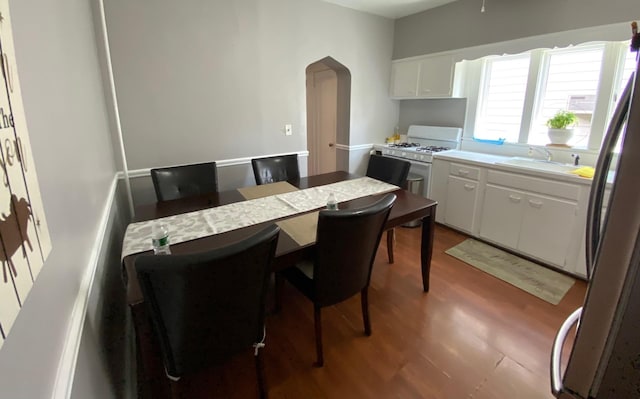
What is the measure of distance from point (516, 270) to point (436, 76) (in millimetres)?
2375

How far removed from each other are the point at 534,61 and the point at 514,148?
2.90ft

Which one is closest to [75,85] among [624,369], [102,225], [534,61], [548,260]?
[102,225]

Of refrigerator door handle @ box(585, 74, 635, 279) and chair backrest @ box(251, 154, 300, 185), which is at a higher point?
refrigerator door handle @ box(585, 74, 635, 279)

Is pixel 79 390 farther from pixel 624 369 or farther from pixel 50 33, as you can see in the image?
pixel 624 369

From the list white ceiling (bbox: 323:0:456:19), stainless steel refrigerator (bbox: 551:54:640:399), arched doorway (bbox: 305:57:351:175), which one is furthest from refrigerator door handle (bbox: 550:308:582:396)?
white ceiling (bbox: 323:0:456:19)

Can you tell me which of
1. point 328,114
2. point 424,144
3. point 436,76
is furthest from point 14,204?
point 328,114

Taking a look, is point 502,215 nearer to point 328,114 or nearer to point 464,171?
point 464,171

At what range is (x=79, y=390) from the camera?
2.76 ft

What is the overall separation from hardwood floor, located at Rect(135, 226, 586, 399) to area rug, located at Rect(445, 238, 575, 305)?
3.1 inches

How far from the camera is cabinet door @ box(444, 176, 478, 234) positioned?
3176mm

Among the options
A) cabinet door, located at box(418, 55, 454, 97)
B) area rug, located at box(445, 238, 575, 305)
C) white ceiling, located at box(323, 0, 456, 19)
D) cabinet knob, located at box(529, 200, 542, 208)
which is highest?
white ceiling, located at box(323, 0, 456, 19)

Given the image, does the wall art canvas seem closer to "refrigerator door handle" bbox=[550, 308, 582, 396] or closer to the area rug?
"refrigerator door handle" bbox=[550, 308, 582, 396]

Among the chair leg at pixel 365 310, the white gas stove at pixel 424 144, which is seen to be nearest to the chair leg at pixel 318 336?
the chair leg at pixel 365 310

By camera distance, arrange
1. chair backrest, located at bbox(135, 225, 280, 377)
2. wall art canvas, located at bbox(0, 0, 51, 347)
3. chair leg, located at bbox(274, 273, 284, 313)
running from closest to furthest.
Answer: wall art canvas, located at bbox(0, 0, 51, 347), chair backrest, located at bbox(135, 225, 280, 377), chair leg, located at bbox(274, 273, 284, 313)
